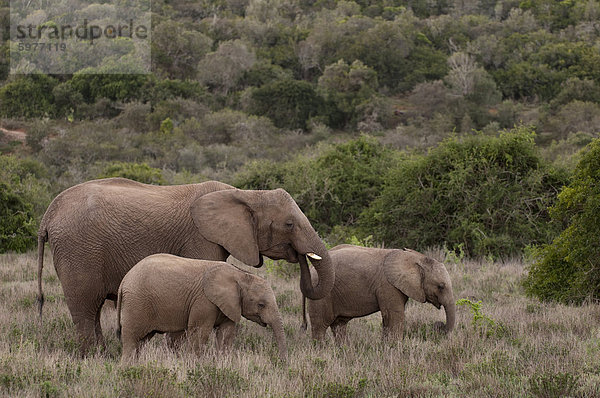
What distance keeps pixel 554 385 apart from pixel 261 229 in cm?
325

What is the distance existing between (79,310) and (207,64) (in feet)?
178

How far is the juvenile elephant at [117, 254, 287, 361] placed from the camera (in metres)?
7.16

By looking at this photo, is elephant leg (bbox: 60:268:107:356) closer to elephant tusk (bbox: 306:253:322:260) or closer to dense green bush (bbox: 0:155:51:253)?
elephant tusk (bbox: 306:253:322:260)

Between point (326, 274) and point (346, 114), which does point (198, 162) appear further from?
point (326, 274)

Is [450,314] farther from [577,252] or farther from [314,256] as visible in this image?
[577,252]

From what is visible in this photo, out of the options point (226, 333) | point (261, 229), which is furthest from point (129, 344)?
point (261, 229)

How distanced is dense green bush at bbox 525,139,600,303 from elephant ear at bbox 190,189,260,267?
4865 millimetres

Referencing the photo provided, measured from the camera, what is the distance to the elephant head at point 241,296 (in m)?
7.19

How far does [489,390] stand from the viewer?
20.4 feet

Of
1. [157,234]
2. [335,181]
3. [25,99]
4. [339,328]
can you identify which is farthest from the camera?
[25,99]

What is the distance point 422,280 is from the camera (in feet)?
27.5

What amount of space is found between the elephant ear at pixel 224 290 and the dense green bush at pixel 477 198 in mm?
9270

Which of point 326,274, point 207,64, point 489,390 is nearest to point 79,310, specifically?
point 326,274

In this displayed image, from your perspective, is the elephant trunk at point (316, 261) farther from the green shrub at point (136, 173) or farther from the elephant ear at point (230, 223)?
the green shrub at point (136, 173)
